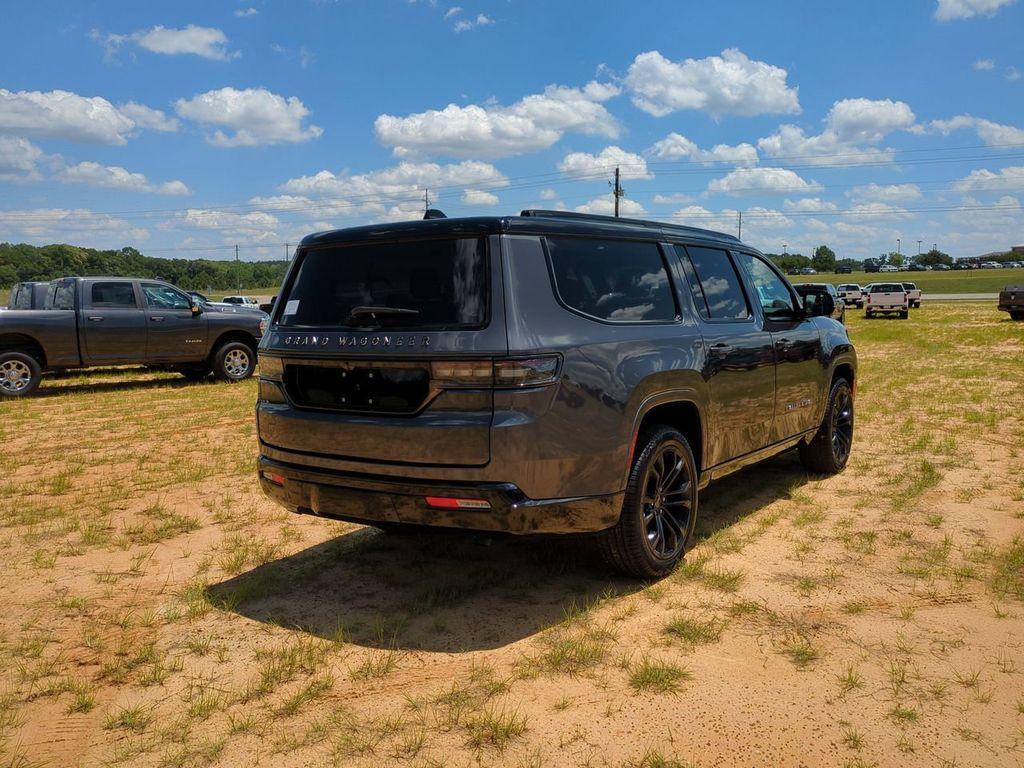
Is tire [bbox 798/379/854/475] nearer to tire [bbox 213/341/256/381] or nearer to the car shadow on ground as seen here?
the car shadow on ground

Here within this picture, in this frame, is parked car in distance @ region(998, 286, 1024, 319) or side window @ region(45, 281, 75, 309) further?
parked car in distance @ region(998, 286, 1024, 319)

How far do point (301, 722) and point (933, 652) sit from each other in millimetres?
2670

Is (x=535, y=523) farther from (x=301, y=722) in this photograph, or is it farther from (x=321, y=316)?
(x=321, y=316)

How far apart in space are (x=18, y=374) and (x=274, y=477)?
10.8 meters

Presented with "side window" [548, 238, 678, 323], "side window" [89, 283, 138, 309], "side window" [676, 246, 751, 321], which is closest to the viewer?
"side window" [548, 238, 678, 323]

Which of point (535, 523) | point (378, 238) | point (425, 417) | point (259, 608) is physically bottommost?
point (259, 608)

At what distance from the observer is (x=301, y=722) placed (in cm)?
298

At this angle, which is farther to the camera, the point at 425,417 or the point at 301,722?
the point at 425,417

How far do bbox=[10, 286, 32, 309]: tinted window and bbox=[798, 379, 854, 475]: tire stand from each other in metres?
12.3

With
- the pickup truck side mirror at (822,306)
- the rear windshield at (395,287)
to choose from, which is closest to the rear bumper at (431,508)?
the rear windshield at (395,287)

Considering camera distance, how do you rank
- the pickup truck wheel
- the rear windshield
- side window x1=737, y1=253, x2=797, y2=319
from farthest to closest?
1. the pickup truck wheel
2. side window x1=737, y1=253, x2=797, y2=319
3. the rear windshield

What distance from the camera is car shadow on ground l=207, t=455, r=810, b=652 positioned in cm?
381

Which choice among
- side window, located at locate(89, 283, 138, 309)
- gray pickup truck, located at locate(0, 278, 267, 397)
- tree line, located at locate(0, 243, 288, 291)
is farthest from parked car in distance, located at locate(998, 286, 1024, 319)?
tree line, located at locate(0, 243, 288, 291)

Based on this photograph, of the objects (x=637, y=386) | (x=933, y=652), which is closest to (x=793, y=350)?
(x=637, y=386)
